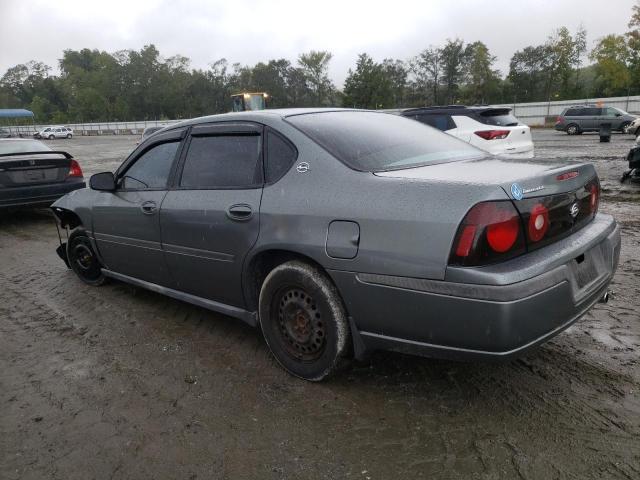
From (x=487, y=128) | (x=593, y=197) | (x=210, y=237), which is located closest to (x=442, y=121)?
(x=487, y=128)

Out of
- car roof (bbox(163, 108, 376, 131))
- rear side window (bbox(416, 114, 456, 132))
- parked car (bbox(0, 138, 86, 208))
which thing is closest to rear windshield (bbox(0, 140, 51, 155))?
parked car (bbox(0, 138, 86, 208))

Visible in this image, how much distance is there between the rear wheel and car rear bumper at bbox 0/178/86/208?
2536cm

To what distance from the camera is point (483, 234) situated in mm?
2250

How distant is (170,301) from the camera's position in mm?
4441

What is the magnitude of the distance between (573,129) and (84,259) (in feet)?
88.9

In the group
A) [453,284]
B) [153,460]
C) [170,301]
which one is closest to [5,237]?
[170,301]

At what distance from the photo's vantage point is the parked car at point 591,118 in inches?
1003

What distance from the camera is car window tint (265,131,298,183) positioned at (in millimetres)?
2996

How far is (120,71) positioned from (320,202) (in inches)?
4397

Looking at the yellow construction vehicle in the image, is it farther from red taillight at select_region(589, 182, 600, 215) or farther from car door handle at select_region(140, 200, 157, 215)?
red taillight at select_region(589, 182, 600, 215)

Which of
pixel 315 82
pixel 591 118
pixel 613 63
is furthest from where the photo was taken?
pixel 315 82

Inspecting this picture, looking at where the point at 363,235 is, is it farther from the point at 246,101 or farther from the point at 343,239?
the point at 246,101

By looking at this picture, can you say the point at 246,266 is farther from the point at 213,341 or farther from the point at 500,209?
the point at 500,209

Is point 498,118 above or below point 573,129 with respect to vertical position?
above
